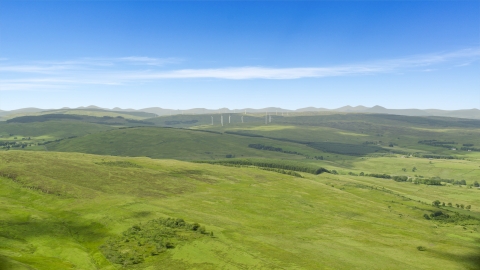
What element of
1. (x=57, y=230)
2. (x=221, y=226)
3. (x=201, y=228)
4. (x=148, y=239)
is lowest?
(x=221, y=226)

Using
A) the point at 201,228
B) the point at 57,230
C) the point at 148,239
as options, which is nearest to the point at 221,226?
the point at 201,228

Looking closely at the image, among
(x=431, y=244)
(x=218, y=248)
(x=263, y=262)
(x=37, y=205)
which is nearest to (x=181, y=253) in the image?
(x=218, y=248)

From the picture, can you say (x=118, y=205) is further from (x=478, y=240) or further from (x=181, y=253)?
(x=478, y=240)

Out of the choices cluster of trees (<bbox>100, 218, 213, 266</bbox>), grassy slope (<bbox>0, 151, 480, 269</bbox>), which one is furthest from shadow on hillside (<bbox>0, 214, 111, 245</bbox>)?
cluster of trees (<bbox>100, 218, 213, 266</bbox>)

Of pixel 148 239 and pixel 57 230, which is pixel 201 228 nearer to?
pixel 148 239

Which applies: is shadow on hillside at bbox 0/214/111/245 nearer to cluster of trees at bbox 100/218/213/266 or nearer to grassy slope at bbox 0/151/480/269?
grassy slope at bbox 0/151/480/269

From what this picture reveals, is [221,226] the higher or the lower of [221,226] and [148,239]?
the lower
